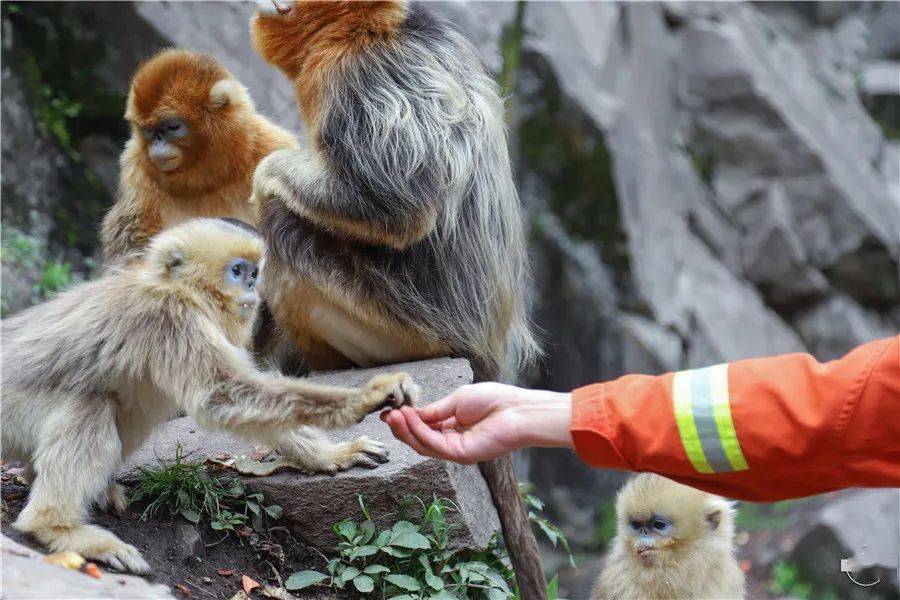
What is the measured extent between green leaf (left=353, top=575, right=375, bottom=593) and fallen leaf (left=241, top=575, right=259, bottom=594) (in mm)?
300

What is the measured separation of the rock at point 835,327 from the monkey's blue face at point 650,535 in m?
6.65

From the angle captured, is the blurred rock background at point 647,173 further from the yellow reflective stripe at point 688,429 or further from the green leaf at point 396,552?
the yellow reflective stripe at point 688,429

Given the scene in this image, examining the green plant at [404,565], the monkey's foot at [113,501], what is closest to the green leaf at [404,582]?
the green plant at [404,565]

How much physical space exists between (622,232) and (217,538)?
5.78 metres

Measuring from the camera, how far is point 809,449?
207cm

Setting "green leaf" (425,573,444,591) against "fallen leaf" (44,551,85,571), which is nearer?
"fallen leaf" (44,551,85,571)

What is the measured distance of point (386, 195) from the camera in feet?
12.2

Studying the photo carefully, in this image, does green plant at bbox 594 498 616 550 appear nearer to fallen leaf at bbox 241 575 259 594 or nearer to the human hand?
fallen leaf at bbox 241 575 259 594

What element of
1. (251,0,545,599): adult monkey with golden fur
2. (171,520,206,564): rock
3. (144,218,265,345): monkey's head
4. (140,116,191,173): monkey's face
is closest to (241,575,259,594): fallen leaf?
(171,520,206,564): rock

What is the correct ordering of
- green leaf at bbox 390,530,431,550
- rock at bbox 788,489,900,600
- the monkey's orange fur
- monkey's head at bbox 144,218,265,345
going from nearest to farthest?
monkey's head at bbox 144,218,265,345
green leaf at bbox 390,530,431,550
the monkey's orange fur
rock at bbox 788,489,900,600

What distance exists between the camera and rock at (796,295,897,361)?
32.8ft

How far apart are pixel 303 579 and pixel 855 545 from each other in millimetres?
5317

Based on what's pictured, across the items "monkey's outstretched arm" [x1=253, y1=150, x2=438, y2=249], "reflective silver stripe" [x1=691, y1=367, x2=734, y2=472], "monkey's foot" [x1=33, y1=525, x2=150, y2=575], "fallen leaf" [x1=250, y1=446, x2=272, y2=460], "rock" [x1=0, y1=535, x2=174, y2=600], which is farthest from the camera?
"monkey's outstretched arm" [x1=253, y1=150, x2=438, y2=249]

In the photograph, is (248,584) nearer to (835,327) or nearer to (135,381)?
(135,381)
